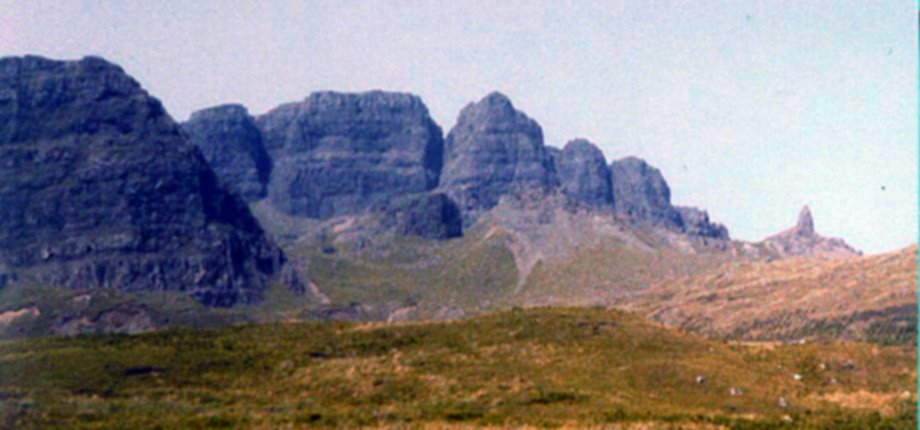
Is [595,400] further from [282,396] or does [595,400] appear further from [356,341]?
[356,341]

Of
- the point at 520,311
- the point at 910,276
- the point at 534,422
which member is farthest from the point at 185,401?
the point at 910,276

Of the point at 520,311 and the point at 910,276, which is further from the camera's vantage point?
the point at 910,276

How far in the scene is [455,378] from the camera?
2426 inches

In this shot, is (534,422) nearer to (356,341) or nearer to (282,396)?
(282,396)

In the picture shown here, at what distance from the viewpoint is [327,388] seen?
203 ft

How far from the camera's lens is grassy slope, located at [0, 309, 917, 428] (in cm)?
4978

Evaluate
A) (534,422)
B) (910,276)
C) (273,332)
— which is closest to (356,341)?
(273,332)

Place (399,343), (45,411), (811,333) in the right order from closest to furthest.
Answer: (45,411) → (399,343) → (811,333)

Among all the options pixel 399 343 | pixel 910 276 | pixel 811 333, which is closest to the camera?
pixel 399 343

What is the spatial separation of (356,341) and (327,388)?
12.7 meters

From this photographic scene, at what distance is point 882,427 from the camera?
46188mm

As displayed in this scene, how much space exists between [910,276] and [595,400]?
138 m

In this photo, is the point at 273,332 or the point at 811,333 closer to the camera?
the point at 273,332

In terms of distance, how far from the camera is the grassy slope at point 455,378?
163ft
